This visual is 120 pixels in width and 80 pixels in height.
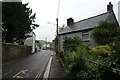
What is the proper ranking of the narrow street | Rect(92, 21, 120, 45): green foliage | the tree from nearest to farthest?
the narrow street, Rect(92, 21, 120, 45): green foliage, the tree

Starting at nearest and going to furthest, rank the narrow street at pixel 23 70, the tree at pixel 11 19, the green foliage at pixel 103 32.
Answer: the narrow street at pixel 23 70
the green foliage at pixel 103 32
the tree at pixel 11 19

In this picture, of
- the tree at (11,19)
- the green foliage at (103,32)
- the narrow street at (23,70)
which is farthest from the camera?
the tree at (11,19)

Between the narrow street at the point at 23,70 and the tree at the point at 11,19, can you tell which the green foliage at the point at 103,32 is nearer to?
the narrow street at the point at 23,70

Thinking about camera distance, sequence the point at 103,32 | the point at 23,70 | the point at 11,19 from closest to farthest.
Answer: the point at 23,70
the point at 103,32
the point at 11,19

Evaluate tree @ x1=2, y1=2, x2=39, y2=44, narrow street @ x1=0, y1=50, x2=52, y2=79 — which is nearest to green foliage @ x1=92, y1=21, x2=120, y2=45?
narrow street @ x1=0, y1=50, x2=52, y2=79

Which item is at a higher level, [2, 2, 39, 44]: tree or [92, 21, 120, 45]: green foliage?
[2, 2, 39, 44]: tree

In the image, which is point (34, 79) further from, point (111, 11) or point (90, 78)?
point (111, 11)

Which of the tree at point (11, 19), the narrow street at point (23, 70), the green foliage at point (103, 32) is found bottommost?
the narrow street at point (23, 70)

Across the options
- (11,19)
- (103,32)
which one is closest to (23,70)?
(103,32)

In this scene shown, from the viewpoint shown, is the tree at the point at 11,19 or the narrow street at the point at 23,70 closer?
the narrow street at the point at 23,70

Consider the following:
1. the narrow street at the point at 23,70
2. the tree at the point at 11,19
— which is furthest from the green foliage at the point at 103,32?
the tree at the point at 11,19

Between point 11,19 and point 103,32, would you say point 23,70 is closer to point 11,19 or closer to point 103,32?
point 103,32

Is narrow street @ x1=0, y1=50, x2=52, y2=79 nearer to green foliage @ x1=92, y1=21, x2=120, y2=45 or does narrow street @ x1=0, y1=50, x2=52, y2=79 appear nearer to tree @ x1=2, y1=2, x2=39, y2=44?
green foliage @ x1=92, y1=21, x2=120, y2=45

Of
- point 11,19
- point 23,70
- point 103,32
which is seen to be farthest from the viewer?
point 11,19
